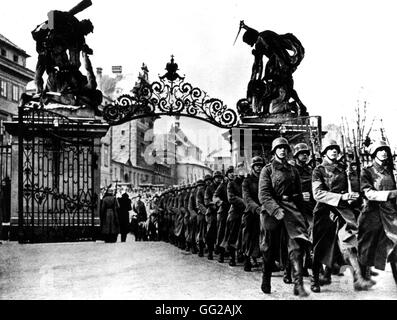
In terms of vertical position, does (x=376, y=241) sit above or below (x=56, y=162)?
below

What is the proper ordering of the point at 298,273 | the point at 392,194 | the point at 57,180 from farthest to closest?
the point at 57,180 < the point at 392,194 < the point at 298,273

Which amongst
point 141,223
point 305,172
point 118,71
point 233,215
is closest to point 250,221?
point 233,215

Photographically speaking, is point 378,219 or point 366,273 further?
point 366,273

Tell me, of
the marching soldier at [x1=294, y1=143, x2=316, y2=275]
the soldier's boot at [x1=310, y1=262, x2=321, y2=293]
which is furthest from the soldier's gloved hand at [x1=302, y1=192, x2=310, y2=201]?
the soldier's boot at [x1=310, y1=262, x2=321, y2=293]

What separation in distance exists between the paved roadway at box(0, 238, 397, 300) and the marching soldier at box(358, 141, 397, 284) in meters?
0.44

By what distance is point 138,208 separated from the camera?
25.0m

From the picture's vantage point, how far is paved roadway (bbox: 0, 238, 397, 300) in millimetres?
8516

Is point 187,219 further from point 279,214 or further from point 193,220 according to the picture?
point 279,214

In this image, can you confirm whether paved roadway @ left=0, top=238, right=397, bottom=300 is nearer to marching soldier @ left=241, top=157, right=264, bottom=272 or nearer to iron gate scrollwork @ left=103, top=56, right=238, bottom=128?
marching soldier @ left=241, top=157, right=264, bottom=272

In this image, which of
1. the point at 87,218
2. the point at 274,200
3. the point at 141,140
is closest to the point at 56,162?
the point at 87,218

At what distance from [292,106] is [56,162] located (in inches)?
261

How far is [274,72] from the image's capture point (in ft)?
60.5

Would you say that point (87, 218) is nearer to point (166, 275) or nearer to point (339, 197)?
point (166, 275)

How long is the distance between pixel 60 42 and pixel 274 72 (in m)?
5.80
